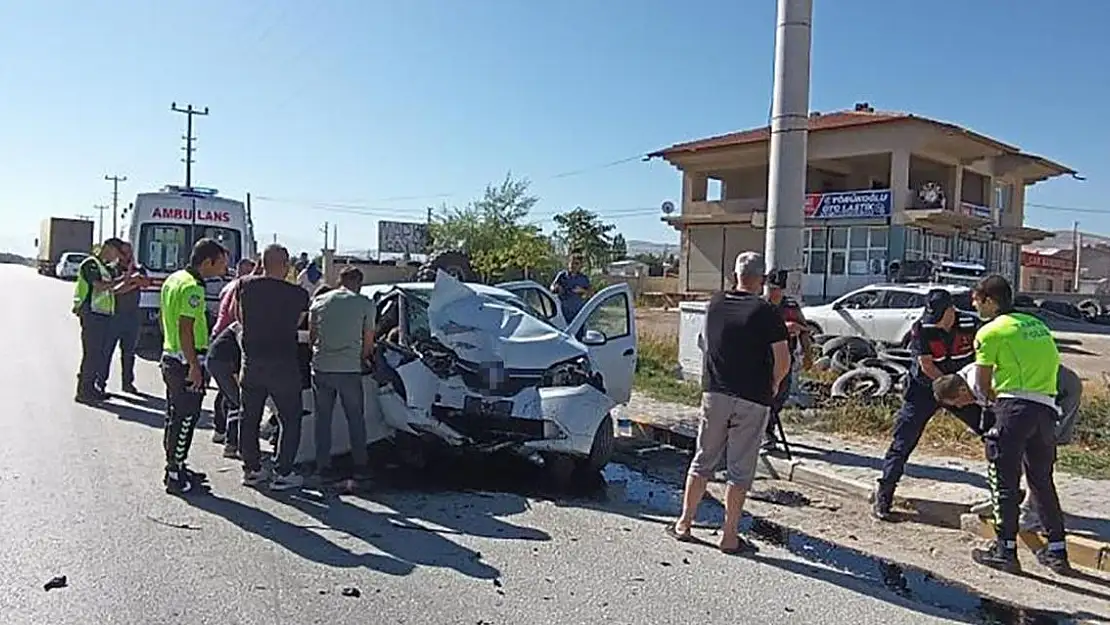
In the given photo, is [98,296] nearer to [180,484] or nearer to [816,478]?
[180,484]

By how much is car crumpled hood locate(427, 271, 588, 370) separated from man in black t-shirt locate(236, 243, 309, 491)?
1365 mm

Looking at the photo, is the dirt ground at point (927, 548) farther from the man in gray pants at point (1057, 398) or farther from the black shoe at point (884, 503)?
the man in gray pants at point (1057, 398)

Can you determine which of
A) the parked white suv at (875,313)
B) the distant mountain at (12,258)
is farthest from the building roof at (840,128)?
the distant mountain at (12,258)

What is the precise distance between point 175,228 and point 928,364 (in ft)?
45.2

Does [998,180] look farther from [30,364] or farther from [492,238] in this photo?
[30,364]

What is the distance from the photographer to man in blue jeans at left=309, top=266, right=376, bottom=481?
292 inches

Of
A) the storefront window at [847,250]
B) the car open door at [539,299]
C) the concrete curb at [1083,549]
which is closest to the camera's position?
the concrete curb at [1083,549]

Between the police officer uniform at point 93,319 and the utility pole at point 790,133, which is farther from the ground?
the utility pole at point 790,133

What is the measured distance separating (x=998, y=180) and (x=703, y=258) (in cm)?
1308

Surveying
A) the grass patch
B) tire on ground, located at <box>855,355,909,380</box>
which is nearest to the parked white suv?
tire on ground, located at <box>855,355,909,380</box>

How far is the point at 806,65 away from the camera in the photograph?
1161 cm

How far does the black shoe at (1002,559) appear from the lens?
236 inches

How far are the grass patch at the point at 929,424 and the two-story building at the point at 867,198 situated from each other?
22342 mm

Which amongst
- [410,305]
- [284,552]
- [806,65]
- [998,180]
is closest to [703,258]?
[998,180]
